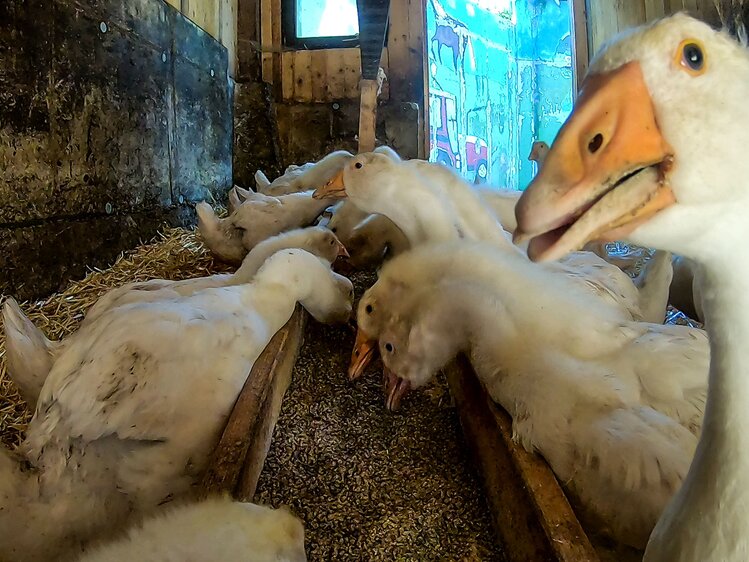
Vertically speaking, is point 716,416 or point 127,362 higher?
point 716,416

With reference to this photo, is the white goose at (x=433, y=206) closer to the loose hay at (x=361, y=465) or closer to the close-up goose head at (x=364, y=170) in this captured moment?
the close-up goose head at (x=364, y=170)

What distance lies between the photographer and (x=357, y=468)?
188cm

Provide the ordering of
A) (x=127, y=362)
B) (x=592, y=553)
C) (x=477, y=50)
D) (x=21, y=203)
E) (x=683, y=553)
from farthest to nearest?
1. (x=477, y=50)
2. (x=21, y=203)
3. (x=127, y=362)
4. (x=592, y=553)
5. (x=683, y=553)

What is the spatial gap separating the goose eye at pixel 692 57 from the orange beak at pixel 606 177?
0.05m

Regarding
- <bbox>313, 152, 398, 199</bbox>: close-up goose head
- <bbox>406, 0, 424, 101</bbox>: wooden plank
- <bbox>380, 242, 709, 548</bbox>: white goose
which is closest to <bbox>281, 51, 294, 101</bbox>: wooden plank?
<bbox>406, 0, 424, 101</bbox>: wooden plank

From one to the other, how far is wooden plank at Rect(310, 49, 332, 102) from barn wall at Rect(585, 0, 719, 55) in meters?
Answer: 2.52

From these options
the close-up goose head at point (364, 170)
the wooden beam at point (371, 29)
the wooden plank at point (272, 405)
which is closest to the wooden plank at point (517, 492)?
the wooden plank at point (272, 405)

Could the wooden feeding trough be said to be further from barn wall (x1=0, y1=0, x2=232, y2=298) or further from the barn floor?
barn wall (x1=0, y1=0, x2=232, y2=298)

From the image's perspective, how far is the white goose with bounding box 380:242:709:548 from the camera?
128cm

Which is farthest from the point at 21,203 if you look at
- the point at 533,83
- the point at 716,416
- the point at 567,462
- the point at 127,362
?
the point at 533,83

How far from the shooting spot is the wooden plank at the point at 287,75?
5855 mm

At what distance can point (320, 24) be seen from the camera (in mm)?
5914

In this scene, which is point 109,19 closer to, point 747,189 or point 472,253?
point 472,253

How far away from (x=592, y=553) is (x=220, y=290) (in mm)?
1537
